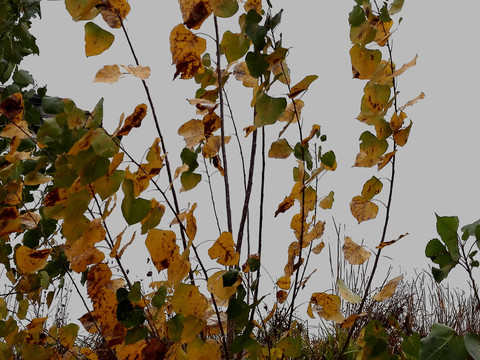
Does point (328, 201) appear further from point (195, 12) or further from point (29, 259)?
point (29, 259)

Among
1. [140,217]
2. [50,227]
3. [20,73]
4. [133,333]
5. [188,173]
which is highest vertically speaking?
[20,73]

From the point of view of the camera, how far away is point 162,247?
830 millimetres

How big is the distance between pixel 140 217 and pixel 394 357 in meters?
0.59

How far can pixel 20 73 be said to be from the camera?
1654 millimetres

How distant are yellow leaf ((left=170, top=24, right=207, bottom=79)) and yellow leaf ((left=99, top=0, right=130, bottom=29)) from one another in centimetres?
10

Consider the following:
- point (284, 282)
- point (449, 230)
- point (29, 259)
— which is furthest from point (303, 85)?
point (29, 259)

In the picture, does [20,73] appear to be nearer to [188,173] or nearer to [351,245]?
[188,173]

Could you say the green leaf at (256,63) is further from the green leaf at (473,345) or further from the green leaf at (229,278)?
the green leaf at (473,345)

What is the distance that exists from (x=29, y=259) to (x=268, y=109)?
54 centimetres

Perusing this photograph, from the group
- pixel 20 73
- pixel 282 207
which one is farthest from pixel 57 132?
pixel 20 73

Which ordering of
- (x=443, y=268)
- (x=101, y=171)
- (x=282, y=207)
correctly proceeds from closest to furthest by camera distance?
1. (x=101, y=171)
2. (x=443, y=268)
3. (x=282, y=207)

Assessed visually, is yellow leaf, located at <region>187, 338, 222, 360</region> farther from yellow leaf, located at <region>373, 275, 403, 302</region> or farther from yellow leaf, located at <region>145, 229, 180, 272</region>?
yellow leaf, located at <region>373, 275, 403, 302</region>

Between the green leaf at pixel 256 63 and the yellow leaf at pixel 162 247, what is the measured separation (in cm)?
27

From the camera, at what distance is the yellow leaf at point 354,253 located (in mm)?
1095
